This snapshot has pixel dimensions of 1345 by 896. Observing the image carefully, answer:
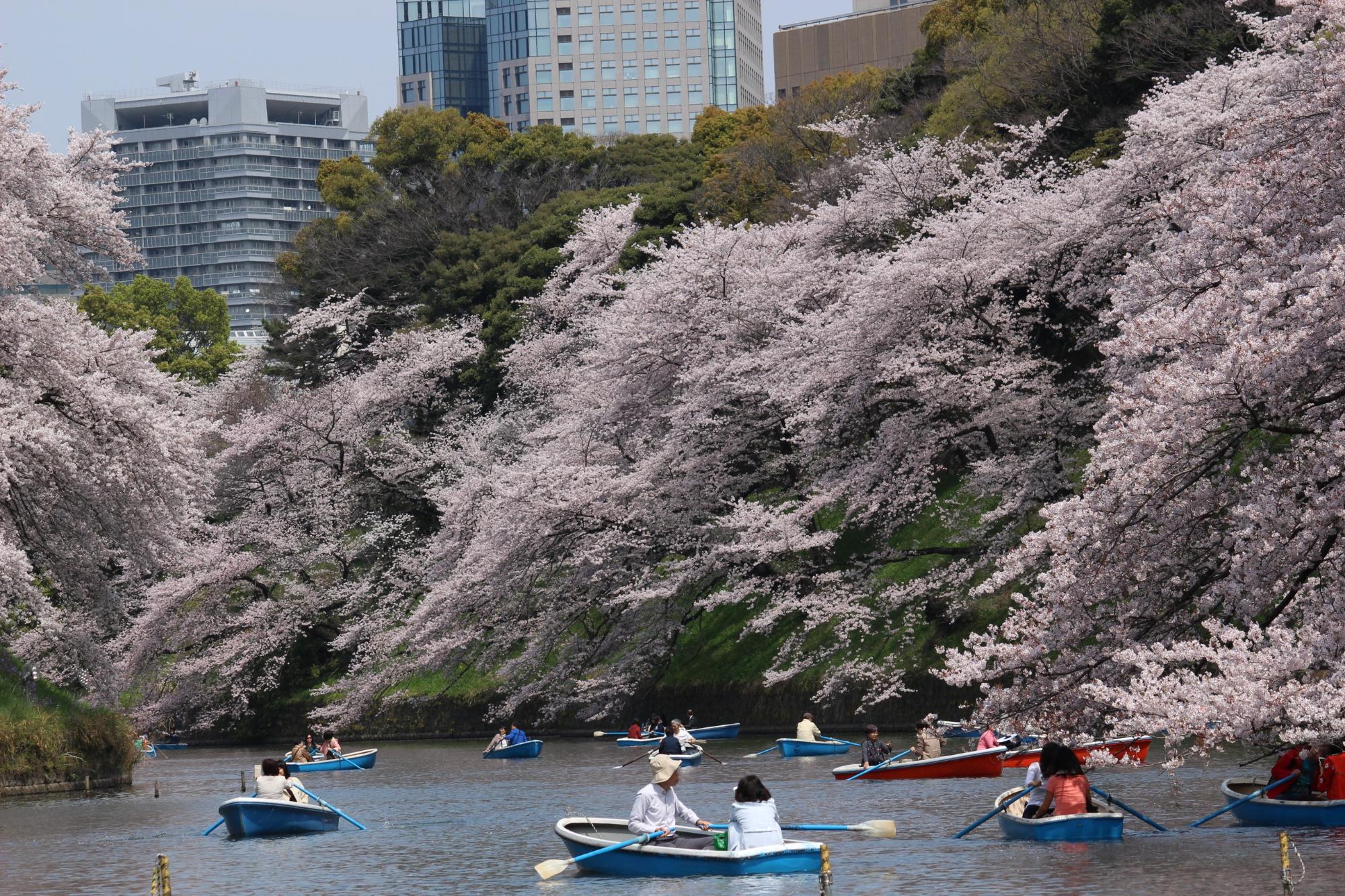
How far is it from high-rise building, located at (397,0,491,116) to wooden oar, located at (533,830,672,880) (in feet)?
572

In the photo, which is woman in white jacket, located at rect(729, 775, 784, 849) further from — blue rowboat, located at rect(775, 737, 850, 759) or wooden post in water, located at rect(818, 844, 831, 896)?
blue rowboat, located at rect(775, 737, 850, 759)

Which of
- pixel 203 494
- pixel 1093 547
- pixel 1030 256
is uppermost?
pixel 1030 256

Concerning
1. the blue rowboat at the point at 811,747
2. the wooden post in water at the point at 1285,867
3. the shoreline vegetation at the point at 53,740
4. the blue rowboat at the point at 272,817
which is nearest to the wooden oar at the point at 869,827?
the wooden post in water at the point at 1285,867

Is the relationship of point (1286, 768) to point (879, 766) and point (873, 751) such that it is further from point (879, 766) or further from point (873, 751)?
point (873, 751)

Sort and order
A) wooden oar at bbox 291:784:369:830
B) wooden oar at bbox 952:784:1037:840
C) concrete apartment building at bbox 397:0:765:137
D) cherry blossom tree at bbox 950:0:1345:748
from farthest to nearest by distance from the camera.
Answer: concrete apartment building at bbox 397:0:765:137 < wooden oar at bbox 291:784:369:830 < wooden oar at bbox 952:784:1037:840 < cherry blossom tree at bbox 950:0:1345:748

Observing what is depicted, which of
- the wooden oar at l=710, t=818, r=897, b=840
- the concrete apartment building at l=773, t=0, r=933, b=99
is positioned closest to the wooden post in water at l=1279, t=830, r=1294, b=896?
the wooden oar at l=710, t=818, r=897, b=840

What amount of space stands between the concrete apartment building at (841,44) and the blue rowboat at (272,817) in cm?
7278

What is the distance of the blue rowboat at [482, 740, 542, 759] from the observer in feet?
131

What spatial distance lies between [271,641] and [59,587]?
19.7 meters

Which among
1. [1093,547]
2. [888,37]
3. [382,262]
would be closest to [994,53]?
[382,262]

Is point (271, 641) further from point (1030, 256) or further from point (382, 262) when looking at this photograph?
point (1030, 256)

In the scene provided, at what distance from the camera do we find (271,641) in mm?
51938

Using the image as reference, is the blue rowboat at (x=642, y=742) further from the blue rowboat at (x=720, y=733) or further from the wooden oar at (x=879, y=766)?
the wooden oar at (x=879, y=766)

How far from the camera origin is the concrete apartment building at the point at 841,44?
93.8 metres
